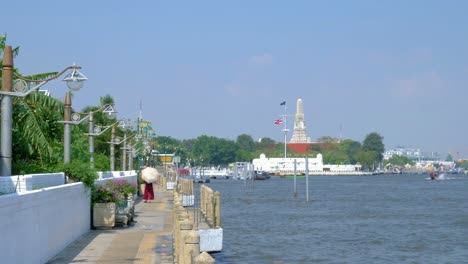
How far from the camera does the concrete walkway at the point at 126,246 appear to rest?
1997cm

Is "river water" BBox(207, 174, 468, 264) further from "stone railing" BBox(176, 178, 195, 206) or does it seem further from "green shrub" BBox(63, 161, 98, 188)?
"green shrub" BBox(63, 161, 98, 188)

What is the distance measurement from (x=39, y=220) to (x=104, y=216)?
11.0m

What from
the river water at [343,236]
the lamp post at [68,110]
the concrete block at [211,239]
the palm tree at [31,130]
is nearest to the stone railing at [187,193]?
the river water at [343,236]

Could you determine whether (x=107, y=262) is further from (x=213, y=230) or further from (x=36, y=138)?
(x=36, y=138)

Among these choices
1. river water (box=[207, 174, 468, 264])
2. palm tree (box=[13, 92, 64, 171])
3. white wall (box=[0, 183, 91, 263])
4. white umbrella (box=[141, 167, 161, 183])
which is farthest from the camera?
white umbrella (box=[141, 167, 161, 183])

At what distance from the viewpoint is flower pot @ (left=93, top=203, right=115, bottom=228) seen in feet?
93.5

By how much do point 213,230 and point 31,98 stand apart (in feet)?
35.8

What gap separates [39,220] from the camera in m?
17.9

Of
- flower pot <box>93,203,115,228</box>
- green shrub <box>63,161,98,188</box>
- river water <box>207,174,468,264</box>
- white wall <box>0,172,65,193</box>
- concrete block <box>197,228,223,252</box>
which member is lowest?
river water <box>207,174,468,264</box>

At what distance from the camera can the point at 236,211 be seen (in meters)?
63.6

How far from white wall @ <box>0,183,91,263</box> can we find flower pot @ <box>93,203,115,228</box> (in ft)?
8.72

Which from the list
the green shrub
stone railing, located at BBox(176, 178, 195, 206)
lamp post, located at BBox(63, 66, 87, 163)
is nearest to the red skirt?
stone railing, located at BBox(176, 178, 195, 206)

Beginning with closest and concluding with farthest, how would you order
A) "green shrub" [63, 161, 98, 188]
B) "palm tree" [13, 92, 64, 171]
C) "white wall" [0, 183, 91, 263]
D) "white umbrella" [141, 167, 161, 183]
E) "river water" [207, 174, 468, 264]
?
"white wall" [0, 183, 91, 263] < "green shrub" [63, 161, 98, 188] < "palm tree" [13, 92, 64, 171] < "river water" [207, 174, 468, 264] < "white umbrella" [141, 167, 161, 183]

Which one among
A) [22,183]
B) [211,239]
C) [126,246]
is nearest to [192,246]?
[22,183]
